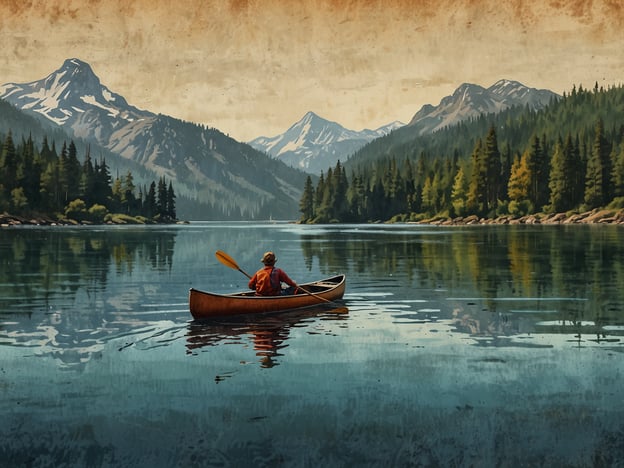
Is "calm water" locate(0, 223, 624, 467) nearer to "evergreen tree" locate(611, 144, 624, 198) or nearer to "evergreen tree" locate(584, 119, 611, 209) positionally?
"evergreen tree" locate(611, 144, 624, 198)

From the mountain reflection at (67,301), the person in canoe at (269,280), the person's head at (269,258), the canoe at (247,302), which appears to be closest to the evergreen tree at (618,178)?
the mountain reflection at (67,301)

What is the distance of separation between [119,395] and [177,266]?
119 feet

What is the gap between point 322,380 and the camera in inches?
620

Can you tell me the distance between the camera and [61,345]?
2022 centimetres

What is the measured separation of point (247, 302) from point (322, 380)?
9905 mm

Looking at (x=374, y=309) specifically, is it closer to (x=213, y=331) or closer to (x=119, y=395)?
(x=213, y=331)

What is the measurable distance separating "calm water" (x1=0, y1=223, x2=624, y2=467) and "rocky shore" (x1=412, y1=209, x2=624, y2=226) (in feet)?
330

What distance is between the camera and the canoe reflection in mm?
19703

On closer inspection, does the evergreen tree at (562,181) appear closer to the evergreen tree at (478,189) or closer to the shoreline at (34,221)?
the evergreen tree at (478,189)

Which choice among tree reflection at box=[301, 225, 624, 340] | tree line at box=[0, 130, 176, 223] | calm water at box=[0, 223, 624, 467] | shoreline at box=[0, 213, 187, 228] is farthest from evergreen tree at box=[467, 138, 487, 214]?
calm water at box=[0, 223, 624, 467]

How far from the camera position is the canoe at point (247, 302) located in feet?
79.4

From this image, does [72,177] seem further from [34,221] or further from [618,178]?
[618,178]

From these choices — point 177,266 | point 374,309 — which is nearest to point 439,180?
point 177,266

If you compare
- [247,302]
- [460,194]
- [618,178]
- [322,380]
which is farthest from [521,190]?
[322,380]
